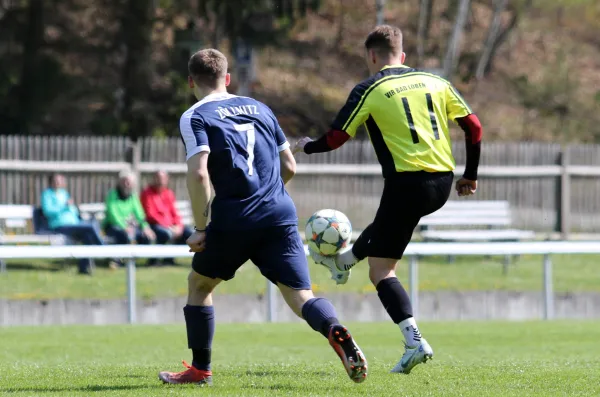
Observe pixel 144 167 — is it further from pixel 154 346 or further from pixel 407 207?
pixel 407 207

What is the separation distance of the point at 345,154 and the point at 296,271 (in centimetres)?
1448

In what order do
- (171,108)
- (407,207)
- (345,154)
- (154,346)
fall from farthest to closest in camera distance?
(171,108)
(345,154)
(154,346)
(407,207)

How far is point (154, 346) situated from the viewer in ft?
34.4

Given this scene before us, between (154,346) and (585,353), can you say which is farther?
(154,346)

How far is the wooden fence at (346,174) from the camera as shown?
1928cm

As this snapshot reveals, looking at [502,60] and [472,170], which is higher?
[502,60]

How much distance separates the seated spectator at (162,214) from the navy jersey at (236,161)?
413 inches

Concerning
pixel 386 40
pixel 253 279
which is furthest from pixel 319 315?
pixel 253 279

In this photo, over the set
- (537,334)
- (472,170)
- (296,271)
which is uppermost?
(472,170)

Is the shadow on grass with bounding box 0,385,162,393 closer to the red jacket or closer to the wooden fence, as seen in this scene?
the red jacket

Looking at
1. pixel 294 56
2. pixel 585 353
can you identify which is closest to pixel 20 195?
pixel 585 353

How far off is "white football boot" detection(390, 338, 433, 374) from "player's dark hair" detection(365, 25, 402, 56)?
1861 millimetres

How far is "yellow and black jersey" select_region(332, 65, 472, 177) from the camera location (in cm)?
727

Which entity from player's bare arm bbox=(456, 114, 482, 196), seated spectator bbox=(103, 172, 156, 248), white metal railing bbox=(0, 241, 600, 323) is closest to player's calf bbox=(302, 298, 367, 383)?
player's bare arm bbox=(456, 114, 482, 196)
